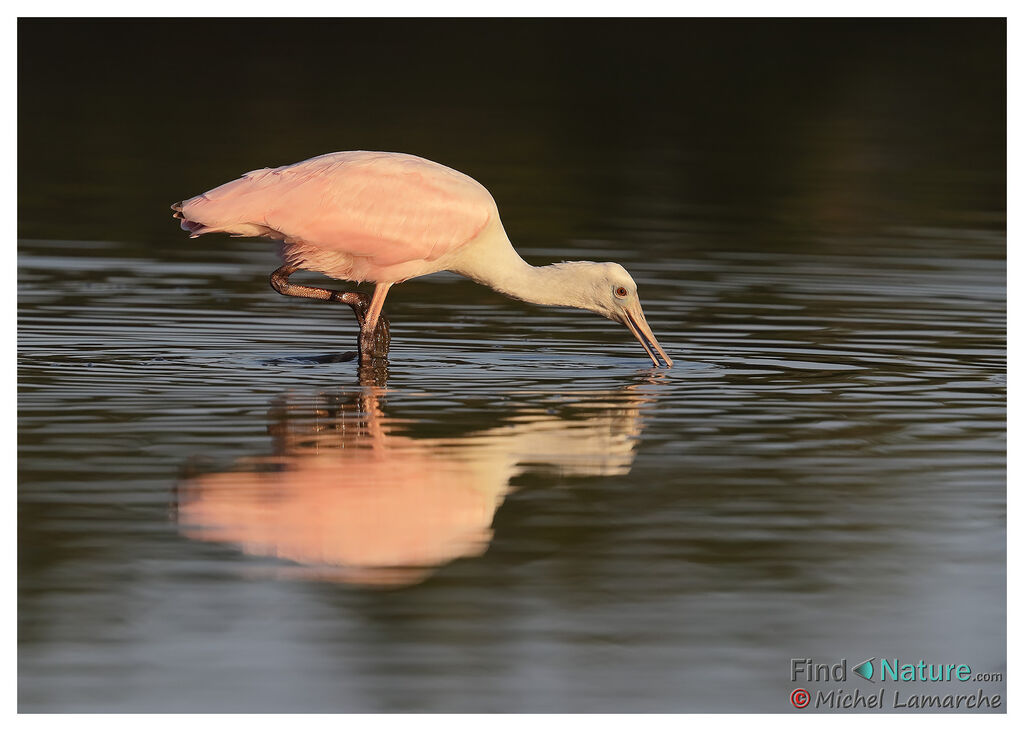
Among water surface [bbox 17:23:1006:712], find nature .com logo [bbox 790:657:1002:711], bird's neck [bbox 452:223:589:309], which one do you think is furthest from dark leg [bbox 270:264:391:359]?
find nature .com logo [bbox 790:657:1002:711]

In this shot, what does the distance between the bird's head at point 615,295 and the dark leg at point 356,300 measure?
132cm

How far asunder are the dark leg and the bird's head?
132cm

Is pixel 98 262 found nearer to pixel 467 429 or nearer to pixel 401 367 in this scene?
pixel 401 367

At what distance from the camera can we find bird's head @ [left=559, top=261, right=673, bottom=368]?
45.6ft

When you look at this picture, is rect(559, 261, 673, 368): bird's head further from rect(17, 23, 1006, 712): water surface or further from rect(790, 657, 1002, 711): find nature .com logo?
rect(790, 657, 1002, 711): find nature .com logo

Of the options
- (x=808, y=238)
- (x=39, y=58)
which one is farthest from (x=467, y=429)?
(x=39, y=58)

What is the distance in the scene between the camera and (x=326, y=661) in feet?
23.9

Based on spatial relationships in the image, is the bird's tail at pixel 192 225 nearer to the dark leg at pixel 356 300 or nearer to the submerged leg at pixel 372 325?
the dark leg at pixel 356 300

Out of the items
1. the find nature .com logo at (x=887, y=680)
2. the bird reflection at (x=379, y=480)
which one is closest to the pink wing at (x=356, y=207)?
the bird reflection at (x=379, y=480)

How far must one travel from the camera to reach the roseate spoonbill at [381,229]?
42.8ft

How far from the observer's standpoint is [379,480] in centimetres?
976

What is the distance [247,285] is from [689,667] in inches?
406

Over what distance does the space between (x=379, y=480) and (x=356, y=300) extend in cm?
446

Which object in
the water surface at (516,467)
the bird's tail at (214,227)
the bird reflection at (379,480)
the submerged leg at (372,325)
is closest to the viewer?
the water surface at (516,467)
